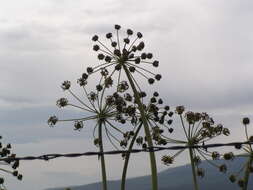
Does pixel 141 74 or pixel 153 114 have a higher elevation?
pixel 141 74

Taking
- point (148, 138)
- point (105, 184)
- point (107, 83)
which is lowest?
point (105, 184)

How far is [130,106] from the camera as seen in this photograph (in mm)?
18734

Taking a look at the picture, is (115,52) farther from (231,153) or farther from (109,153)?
(109,153)

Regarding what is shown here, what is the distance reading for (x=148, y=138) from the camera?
57.2 feet

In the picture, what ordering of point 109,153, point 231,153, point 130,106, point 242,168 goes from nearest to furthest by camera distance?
point 109,153, point 242,168, point 231,153, point 130,106

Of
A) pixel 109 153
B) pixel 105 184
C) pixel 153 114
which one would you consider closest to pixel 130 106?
pixel 153 114

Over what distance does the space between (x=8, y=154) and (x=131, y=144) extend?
3.98 m

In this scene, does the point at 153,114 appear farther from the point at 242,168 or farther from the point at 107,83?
the point at 242,168

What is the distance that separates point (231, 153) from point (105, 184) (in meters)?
3.60

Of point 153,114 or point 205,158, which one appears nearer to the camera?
point 205,158

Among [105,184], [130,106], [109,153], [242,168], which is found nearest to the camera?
[109,153]

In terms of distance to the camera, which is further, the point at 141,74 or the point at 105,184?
the point at 141,74

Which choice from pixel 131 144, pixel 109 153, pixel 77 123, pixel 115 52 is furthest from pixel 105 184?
pixel 109 153

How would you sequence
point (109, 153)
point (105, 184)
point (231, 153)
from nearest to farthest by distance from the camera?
1. point (109, 153)
2. point (231, 153)
3. point (105, 184)
